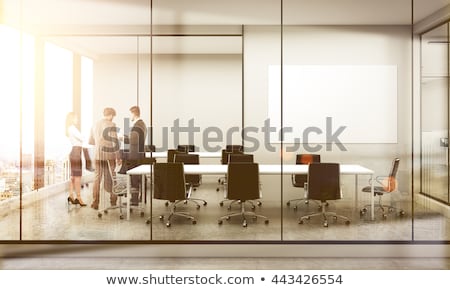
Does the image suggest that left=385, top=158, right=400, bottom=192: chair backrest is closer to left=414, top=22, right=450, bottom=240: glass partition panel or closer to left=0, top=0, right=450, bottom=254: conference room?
left=0, top=0, right=450, bottom=254: conference room

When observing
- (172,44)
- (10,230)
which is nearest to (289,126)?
(172,44)

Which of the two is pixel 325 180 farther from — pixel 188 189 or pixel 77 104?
pixel 77 104

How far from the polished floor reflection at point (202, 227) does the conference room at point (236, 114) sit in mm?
28

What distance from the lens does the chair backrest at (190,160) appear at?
5.91 metres

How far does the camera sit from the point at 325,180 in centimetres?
548

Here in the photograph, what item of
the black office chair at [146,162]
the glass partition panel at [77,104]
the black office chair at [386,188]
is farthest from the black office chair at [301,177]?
the glass partition panel at [77,104]

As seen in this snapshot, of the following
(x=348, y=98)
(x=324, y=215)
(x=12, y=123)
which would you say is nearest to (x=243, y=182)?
(x=324, y=215)

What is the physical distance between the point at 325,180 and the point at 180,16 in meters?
3.11

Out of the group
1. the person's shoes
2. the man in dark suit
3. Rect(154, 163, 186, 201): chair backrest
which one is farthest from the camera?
Rect(154, 163, 186, 201): chair backrest

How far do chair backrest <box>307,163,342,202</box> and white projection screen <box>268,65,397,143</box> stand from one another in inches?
25.1

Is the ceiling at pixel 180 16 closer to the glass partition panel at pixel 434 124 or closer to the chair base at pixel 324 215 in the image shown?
the glass partition panel at pixel 434 124

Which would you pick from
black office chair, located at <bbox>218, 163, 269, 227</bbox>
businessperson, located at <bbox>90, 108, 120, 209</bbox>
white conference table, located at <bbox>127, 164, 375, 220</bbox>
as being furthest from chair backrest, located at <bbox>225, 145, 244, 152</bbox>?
businessperson, located at <bbox>90, 108, 120, 209</bbox>

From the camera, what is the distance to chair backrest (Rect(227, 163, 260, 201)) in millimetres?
5484
